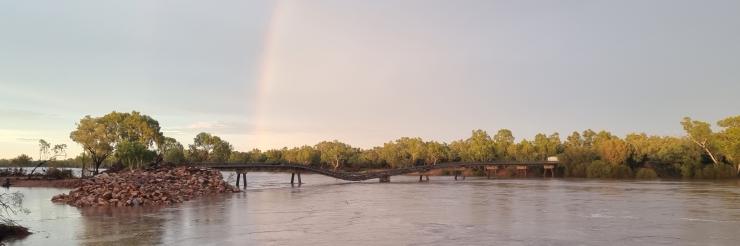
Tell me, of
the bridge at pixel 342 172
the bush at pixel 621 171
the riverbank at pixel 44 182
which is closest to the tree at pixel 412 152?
the bridge at pixel 342 172

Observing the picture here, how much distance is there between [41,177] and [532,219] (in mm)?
71600

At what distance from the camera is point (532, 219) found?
28984 millimetres

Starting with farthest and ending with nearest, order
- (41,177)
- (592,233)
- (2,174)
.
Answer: (2,174), (41,177), (592,233)

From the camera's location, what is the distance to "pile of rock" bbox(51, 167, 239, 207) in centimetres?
4166

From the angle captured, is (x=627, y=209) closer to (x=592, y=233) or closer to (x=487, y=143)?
(x=592, y=233)

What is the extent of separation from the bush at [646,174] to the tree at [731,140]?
41.7ft

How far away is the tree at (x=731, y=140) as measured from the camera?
94062 millimetres

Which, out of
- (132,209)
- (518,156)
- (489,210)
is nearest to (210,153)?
(518,156)

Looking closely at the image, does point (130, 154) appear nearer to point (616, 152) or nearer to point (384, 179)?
point (384, 179)

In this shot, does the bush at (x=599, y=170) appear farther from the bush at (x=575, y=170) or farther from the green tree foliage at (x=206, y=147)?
the green tree foliage at (x=206, y=147)

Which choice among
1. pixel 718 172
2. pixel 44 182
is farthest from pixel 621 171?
pixel 44 182

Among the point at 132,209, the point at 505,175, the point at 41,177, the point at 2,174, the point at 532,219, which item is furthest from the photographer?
the point at 505,175

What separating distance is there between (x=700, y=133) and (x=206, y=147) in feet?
408

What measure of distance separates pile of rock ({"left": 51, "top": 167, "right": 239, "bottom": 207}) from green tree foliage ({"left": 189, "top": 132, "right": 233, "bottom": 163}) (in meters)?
99.1
